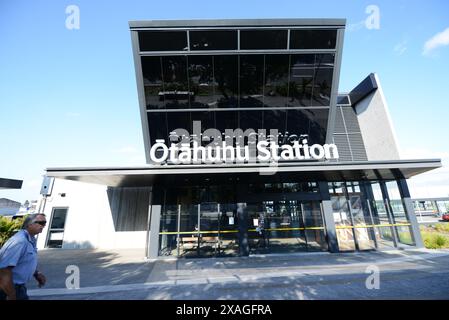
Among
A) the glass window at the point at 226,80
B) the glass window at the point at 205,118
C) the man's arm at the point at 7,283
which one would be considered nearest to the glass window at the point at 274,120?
the glass window at the point at 226,80

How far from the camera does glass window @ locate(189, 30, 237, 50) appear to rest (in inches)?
439

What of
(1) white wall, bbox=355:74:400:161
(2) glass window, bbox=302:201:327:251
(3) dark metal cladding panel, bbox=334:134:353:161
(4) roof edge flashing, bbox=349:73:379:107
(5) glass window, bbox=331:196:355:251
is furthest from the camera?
(3) dark metal cladding panel, bbox=334:134:353:161

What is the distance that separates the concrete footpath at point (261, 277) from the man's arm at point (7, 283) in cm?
366

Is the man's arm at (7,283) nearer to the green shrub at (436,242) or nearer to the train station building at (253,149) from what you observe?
the train station building at (253,149)

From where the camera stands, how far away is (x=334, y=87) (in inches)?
492

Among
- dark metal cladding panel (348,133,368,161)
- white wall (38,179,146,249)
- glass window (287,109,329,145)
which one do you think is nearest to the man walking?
glass window (287,109,329,145)

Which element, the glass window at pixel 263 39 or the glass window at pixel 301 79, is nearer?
the glass window at pixel 263 39

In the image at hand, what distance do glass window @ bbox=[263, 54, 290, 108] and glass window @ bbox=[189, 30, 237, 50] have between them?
88.2 inches

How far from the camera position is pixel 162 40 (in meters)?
11.3

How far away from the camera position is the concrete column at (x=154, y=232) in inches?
429

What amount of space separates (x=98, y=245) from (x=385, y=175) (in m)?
20.5

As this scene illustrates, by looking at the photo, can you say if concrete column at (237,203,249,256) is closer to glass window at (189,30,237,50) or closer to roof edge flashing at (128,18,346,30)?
glass window at (189,30,237,50)

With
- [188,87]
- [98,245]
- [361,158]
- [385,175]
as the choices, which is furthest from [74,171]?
[361,158]
